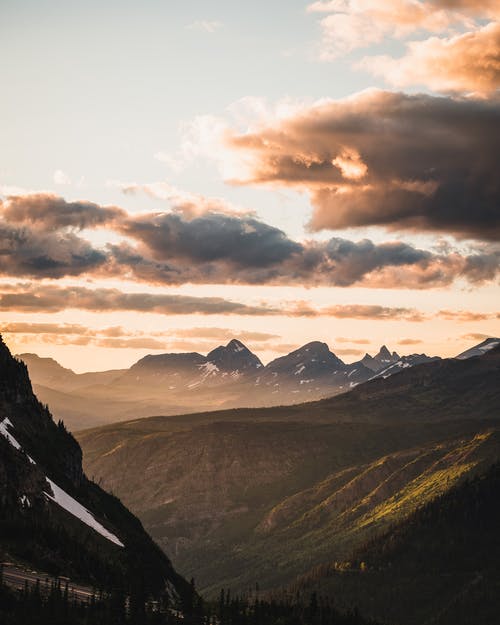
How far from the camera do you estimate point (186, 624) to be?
19788 centimetres

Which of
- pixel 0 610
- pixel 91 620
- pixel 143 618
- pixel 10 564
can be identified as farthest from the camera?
pixel 10 564

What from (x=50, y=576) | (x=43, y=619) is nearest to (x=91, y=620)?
(x=43, y=619)

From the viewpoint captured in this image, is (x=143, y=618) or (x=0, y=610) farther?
(x=143, y=618)

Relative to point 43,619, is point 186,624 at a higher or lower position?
lower

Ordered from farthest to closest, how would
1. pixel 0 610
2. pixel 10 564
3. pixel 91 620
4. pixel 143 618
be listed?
1. pixel 10 564
2. pixel 143 618
3. pixel 91 620
4. pixel 0 610

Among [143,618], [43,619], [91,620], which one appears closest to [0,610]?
[43,619]

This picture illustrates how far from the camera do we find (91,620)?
171625mm

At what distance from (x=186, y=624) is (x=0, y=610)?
168 feet

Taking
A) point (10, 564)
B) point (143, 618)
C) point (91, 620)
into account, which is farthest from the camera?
point (10, 564)

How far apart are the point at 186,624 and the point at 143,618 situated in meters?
15.8

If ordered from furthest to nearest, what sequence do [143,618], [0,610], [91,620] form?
[143,618] → [91,620] → [0,610]

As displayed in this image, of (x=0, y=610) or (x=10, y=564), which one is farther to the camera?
(x=10, y=564)

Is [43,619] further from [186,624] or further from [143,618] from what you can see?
[186,624]

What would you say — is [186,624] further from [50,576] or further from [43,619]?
[43,619]
